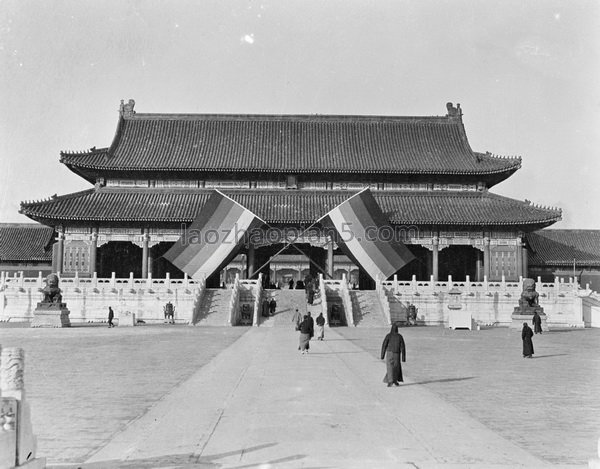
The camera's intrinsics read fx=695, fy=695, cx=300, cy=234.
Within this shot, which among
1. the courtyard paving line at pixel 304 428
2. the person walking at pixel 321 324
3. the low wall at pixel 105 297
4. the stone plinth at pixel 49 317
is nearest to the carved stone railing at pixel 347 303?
the low wall at pixel 105 297

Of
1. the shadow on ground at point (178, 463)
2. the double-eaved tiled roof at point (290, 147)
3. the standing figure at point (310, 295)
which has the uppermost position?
the double-eaved tiled roof at point (290, 147)

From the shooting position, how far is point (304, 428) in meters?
9.79

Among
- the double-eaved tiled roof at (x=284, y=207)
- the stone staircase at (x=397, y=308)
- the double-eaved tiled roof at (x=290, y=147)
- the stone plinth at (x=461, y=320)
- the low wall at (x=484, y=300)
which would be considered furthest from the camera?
the double-eaved tiled roof at (x=290, y=147)

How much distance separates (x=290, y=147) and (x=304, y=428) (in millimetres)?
43248

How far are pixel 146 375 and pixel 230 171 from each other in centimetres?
3412

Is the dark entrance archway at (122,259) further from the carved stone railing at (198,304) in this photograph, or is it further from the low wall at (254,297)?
the carved stone railing at (198,304)

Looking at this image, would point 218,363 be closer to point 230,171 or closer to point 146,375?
point 146,375

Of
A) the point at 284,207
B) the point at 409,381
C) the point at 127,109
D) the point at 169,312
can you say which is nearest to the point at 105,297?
the point at 169,312

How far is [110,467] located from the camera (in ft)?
25.9

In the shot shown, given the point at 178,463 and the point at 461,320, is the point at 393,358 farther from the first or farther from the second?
the point at 461,320

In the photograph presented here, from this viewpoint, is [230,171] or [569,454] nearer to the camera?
[569,454]

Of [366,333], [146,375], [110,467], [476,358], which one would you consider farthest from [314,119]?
[110,467]

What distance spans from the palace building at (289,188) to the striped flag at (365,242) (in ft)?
14.9

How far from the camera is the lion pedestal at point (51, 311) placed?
1368 inches
